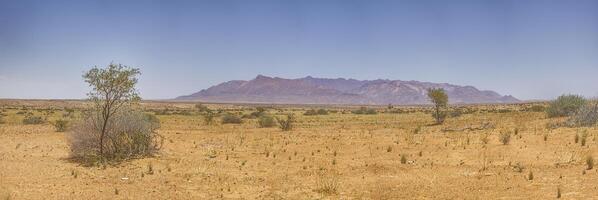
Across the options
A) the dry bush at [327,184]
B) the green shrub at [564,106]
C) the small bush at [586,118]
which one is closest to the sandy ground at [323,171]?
the dry bush at [327,184]

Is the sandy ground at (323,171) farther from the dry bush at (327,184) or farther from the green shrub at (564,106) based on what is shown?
the green shrub at (564,106)

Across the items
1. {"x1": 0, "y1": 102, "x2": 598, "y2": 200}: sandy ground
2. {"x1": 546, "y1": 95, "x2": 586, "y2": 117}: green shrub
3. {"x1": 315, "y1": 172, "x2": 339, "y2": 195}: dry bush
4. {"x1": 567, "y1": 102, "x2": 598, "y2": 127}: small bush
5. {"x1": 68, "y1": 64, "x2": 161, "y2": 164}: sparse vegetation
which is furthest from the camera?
{"x1": 546, "y1": 95, "x2": 586, "y2": 117}: green shrub

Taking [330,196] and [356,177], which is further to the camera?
[356,177]

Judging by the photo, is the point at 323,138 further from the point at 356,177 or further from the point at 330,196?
the point at 330,196

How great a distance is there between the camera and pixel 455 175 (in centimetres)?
1841

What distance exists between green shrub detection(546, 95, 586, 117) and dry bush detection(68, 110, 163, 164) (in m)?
32.5

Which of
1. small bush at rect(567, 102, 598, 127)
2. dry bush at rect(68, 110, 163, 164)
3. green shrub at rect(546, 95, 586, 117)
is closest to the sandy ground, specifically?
dry bush at rect(68, 110, 163, 164)

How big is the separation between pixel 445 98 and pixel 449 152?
29.9 meters

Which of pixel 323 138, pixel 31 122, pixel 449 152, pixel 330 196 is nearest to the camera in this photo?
pixel 330 196

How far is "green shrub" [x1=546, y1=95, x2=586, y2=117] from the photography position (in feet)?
139

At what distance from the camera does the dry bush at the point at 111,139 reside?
2252 centimetres

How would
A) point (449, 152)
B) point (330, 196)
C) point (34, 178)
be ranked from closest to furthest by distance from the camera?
1. point (330, 196)
2. point (34, 178)
3. point (449, 152)

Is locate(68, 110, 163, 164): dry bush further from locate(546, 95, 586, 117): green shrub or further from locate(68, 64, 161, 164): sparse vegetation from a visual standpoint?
locate(546, 95, 586, 117): green shrub

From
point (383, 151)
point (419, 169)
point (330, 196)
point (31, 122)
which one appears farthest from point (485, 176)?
point (31, 122)
